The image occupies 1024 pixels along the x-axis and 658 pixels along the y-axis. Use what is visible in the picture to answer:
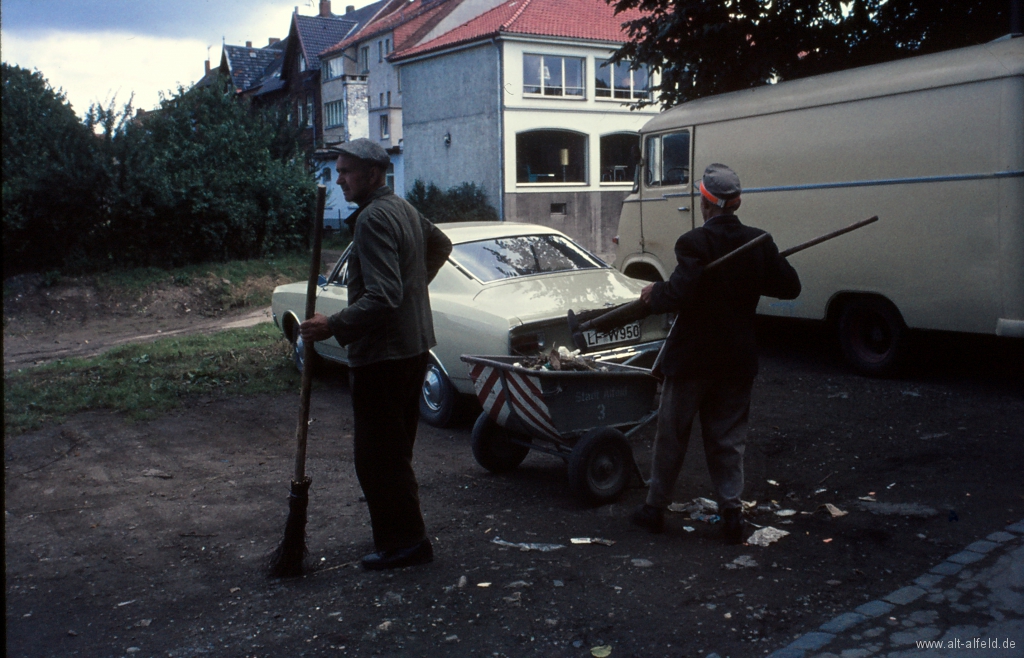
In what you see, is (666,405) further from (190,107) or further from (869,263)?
(190,107)

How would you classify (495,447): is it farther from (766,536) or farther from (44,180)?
(44,180)

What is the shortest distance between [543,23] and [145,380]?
96.7 ft

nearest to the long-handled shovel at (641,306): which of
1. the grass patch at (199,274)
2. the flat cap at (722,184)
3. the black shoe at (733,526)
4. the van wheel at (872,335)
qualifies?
the flat cap at (722,184)

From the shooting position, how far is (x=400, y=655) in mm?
3459

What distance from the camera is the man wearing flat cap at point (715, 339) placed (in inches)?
177

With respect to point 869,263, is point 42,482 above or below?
below

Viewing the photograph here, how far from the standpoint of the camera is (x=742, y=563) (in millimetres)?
4305

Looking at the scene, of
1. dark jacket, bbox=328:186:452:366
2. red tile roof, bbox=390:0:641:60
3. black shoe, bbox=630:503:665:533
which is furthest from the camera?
Answer: red tile roof, bbox=390:0:641:60

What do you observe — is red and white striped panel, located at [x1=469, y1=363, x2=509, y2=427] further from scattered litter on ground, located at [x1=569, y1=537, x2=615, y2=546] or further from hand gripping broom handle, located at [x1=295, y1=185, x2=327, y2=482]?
hand gripping broom handle, located at [x1=295, y1=185, x2=327, y2=482]

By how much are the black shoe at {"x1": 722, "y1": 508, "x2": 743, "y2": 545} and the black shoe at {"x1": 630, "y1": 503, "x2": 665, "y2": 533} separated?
336mm

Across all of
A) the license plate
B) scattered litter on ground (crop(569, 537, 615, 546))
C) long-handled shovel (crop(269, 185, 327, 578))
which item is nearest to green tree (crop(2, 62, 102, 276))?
the license plate

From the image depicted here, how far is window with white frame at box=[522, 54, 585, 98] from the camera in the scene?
116ft

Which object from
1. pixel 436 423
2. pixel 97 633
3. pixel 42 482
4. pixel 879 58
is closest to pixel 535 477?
pixel 436 423

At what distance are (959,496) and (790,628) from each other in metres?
2.09
